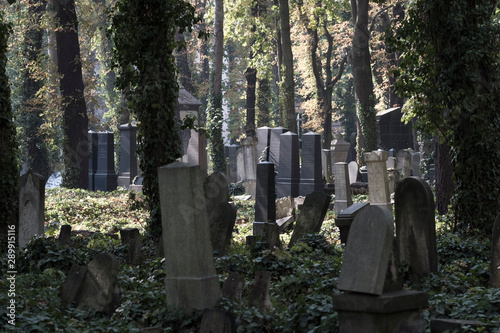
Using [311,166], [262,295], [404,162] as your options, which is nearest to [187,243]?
[262,295]

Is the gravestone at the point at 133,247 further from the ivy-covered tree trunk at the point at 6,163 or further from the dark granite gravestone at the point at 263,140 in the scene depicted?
the dark granite gravestone at the point at 263,140

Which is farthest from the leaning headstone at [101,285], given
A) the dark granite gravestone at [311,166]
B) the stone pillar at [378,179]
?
the dark granite gravestone at [311,166]

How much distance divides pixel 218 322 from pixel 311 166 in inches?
596

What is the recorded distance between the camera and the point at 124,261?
9.77 m

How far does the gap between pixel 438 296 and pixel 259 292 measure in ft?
5.12

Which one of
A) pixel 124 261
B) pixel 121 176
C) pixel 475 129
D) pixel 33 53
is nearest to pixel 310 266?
pixel 124 261

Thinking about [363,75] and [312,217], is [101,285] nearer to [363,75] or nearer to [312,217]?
[312,217]

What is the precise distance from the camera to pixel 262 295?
6.24 metres

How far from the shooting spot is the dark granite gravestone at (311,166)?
20.1 meters

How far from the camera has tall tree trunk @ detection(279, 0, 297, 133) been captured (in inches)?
1003

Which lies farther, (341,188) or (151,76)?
(341,188)

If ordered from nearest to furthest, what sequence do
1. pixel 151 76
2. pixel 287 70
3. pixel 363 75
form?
pixel 151 76 → pixel 363 75 → pixel 287 70

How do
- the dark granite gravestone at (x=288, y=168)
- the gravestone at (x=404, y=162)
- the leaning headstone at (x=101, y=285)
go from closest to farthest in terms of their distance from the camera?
the leaning headstone at (x=101, y=285) < the dark granite gravestone at (x=288, y=168) < the gravestone at (x=404, y=162)

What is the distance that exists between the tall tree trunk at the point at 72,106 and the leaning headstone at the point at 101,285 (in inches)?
691
